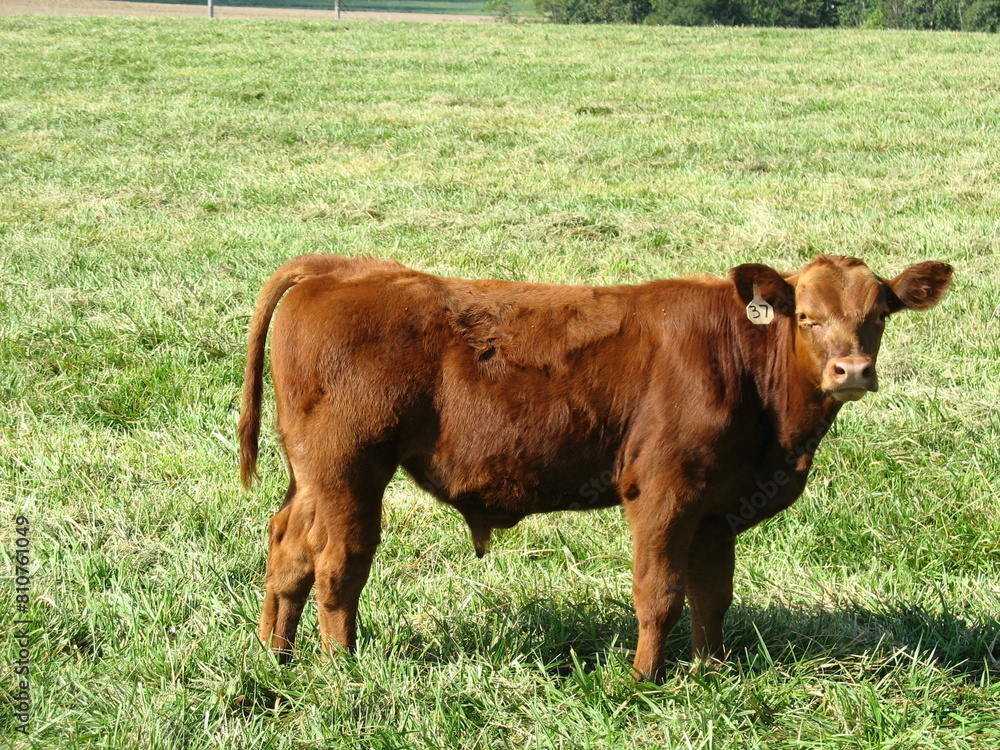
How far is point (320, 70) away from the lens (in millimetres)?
21859

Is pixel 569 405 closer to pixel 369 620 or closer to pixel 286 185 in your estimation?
pixel 369 620

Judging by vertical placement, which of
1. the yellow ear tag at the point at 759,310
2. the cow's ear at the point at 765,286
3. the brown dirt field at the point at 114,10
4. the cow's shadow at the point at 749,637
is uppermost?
the brown dirt field at the point at 114,10

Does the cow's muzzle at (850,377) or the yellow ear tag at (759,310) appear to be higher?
the yellow ear tag at (759,310)

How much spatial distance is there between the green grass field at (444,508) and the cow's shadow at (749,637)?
0.01 m

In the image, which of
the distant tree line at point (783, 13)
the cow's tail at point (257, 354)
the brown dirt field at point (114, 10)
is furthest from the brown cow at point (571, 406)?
the distant tree line at point (783, 13)

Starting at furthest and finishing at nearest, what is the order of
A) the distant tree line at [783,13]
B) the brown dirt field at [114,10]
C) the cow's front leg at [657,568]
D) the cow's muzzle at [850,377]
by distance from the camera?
the distant tree line at [783,13] < the brown dirt field at [114,10] < the cow's front leg at [657,568] < the cow's muzzle at [850,377]

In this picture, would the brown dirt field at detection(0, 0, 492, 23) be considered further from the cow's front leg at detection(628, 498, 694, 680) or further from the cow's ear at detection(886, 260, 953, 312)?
the cow's front leg at detection(628, 498, 694, 680)

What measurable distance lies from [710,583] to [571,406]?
85 centimetres

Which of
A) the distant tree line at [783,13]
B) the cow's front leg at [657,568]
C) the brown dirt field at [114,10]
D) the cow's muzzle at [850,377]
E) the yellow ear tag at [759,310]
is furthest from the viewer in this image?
the distant tree line at [783,13]

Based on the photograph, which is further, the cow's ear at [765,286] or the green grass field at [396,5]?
the green grass field at [396,5]

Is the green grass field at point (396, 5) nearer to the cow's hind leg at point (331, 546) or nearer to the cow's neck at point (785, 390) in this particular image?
the cow's neck at point (785, 390)

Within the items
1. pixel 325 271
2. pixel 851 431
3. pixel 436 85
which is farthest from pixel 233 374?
pixel 436 85

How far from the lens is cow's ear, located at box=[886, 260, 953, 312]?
3.61 meters

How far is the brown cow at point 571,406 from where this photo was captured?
345 centimetres
